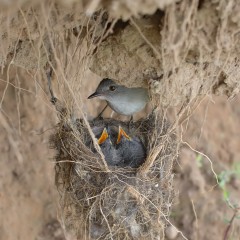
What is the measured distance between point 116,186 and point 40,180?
4.07ft

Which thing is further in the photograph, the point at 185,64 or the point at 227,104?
the point at 227,104

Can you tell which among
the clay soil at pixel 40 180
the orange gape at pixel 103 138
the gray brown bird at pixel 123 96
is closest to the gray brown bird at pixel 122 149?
the orange gape at pixel 103 138

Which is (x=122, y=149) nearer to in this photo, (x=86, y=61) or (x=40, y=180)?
(x=86, y=61)

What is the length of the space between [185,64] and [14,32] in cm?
60

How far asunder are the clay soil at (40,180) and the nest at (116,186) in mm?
589

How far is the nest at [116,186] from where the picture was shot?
2.16m

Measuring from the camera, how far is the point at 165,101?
211cm

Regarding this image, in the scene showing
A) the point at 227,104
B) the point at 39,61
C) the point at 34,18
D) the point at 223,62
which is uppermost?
the point at 223,62

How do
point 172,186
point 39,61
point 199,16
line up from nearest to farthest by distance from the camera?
1. point 199,16
2. point 39,61
3. point 172,186

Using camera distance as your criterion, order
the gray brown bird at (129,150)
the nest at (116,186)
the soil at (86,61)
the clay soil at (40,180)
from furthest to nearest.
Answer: the clay soil at (40,180) → the gray brown bird at (129,150) → the nest at (116,186) → the soil at (86,61)

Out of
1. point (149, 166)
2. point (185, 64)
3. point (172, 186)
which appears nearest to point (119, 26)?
point (185, 64)

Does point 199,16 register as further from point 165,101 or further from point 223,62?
point 165,101

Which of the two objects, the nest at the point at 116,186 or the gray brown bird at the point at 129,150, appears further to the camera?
the gray brown bird at the point at 129,150

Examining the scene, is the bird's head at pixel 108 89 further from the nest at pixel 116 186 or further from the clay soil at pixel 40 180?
the clay soil at pixel 40 180
